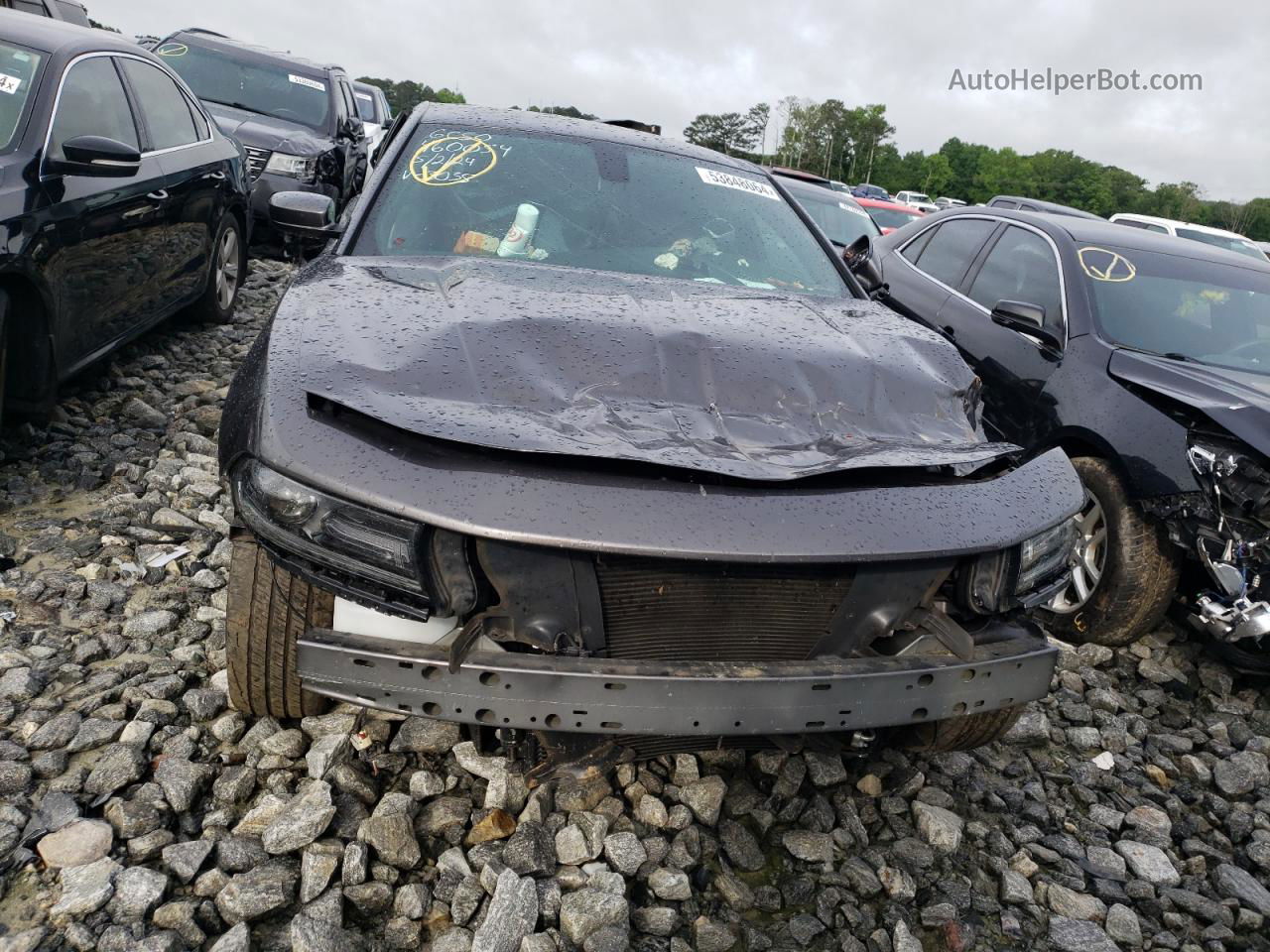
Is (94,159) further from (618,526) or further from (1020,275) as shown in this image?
(1020,275)

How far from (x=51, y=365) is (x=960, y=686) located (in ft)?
11.6

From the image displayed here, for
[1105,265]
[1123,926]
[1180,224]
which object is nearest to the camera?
[1123,926]

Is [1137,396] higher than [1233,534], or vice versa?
[1137,396]

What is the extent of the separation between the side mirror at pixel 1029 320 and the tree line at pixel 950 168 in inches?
3190

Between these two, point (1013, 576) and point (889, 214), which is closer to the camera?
point (1013, 576)

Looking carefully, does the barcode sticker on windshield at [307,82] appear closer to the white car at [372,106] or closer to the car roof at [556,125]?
the white car at [372,106]

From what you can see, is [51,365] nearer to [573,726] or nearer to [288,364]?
[288,364]

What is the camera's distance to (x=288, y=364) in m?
1.90

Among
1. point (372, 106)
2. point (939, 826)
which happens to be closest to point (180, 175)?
point (939, 826)

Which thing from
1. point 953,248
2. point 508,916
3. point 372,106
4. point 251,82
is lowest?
point 508,916

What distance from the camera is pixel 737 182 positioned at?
350cm

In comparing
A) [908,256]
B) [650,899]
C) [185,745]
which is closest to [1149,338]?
[908,256]

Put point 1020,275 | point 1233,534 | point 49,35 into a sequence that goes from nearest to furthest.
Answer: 1. point 1233,534
2. point 49,35
3. point 1020,275

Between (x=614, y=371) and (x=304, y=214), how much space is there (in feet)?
5.47
